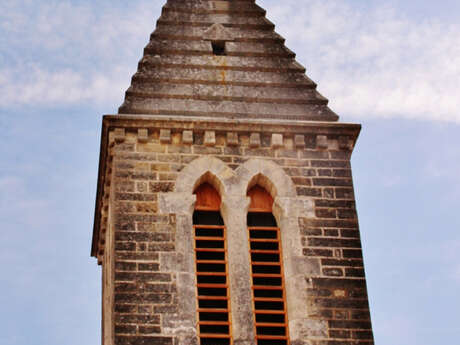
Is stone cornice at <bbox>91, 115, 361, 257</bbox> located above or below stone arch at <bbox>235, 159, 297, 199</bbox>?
above

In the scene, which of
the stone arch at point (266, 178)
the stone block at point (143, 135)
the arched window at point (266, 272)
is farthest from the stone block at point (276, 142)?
the stone block at point (143, 135)

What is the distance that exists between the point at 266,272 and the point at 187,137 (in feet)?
8.10

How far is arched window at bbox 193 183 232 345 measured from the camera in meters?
18.6

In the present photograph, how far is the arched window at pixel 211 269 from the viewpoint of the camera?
18.6 meters

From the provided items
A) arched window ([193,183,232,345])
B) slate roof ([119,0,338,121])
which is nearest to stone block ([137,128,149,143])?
slate roof ([119,0,338,121])

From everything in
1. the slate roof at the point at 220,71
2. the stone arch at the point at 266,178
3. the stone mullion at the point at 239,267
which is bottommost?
the stone mullion at the point at 239,267

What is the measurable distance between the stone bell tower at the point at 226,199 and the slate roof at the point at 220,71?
2 cm

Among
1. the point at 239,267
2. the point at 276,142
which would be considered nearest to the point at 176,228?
the point at 239,267

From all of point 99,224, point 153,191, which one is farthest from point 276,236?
point 99,224

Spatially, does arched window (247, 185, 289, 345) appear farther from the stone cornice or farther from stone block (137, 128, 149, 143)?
stone block (137, 128, 149, 143)

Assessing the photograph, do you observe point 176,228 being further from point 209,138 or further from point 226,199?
point 209,138

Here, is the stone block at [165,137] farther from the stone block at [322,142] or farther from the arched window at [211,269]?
the stone block at [322,142]

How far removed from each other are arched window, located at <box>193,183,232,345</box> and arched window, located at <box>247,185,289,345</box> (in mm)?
428

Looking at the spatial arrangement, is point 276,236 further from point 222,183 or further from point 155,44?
point 155,44
